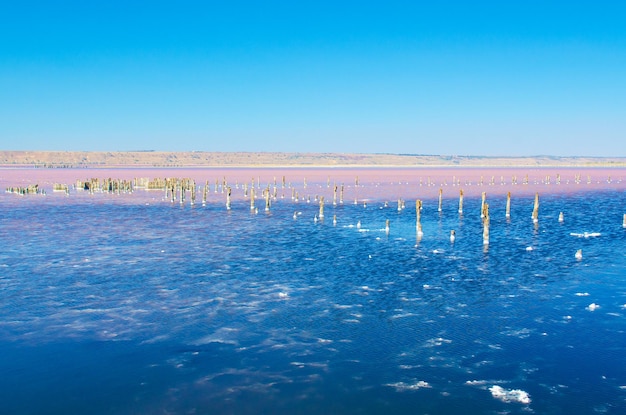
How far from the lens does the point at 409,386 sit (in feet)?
47.9

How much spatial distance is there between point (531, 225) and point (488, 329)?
29049 millimetres

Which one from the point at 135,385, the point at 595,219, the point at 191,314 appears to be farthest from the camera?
the point at 595,219

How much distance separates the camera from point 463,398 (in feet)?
45.6

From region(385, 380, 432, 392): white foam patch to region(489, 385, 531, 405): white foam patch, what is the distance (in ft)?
5.33

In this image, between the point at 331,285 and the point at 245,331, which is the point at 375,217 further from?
the point at 245,331

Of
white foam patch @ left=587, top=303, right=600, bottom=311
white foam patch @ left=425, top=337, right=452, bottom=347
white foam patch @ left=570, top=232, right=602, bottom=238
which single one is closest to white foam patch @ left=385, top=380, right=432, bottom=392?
white foam patch @ left=425, top=337, right=452, bottom=347

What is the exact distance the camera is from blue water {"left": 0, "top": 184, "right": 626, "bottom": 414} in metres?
14.1

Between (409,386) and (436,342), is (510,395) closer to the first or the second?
(409,386)

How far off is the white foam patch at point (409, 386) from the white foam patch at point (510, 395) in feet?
5.33

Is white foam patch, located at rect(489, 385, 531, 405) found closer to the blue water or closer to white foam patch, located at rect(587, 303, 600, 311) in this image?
the blue water

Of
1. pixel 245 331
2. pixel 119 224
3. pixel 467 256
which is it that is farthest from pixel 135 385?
pixel 119 224

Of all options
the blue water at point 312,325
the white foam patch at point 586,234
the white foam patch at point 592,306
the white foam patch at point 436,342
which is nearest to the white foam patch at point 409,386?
the blue water at point 312,325

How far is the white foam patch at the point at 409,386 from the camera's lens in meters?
14.5

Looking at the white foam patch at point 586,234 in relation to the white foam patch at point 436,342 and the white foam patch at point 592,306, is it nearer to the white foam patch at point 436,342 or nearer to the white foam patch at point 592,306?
the white foam patch at point 592,306
